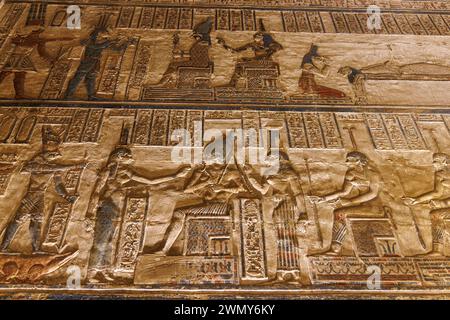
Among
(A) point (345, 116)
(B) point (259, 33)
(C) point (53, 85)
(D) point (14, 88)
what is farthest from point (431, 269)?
(D) point (14, 88)

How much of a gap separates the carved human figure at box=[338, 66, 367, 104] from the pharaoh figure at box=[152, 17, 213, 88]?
5.06 feet

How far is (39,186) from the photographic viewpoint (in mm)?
3529

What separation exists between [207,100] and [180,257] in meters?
1.85

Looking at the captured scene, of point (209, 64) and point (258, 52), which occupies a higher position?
point (258, 52)

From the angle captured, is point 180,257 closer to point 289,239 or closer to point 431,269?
point 289,239

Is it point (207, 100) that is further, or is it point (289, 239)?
point (207, 100)

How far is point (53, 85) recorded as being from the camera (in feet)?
14.8

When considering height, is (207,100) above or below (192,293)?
above

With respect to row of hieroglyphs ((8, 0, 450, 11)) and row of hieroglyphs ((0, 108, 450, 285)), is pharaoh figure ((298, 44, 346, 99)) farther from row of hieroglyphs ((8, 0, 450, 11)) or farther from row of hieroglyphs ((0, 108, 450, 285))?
row of hieroglyphs ((8, 0, 450, 11))

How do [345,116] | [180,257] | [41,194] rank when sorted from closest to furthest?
[180,257], [41,194], [345,116]

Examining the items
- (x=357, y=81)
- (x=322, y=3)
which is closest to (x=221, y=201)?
(x=357, y=81)

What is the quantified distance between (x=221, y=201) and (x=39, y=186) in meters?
1.51

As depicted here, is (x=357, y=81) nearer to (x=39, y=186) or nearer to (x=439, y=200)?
(x=439, y=200)

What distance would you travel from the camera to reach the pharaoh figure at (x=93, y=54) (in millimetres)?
4516
